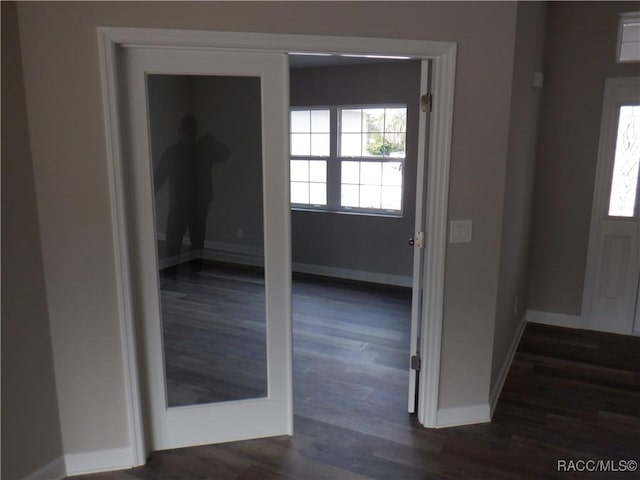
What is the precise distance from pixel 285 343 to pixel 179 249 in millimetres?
730

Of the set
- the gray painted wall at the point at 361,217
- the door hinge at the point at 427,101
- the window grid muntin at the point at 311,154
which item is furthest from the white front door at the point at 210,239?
the window grid muntin at the point at 311,154

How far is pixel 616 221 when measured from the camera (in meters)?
3.84

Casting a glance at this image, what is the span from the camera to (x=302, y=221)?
5.83 meters

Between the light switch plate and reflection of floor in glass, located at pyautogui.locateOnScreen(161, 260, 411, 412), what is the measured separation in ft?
3.38

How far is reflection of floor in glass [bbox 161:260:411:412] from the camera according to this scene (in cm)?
249

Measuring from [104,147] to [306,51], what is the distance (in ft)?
3.27

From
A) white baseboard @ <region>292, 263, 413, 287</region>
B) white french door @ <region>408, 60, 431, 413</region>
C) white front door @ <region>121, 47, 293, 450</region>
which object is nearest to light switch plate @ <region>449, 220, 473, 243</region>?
white french door @ <region>408, 60, 431, 413</region>

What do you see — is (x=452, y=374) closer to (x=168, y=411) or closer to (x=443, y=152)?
(x=443, y=152)

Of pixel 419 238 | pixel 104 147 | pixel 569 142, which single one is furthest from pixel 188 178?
pixel 569 142

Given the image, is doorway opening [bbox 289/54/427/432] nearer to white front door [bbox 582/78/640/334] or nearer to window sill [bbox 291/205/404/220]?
window sill [bbox 291/205/404/220]

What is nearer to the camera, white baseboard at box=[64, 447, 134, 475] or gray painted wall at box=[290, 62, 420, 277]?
white baseboard at box=[64, 447, 134, 475]

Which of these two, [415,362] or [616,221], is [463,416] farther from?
[616,221]

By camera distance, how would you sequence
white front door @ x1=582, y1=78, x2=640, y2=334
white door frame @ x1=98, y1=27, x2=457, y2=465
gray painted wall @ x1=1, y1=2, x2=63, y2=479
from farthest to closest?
white front door @ x1=582, y1=78, x2=640, y2=334 < white door frame @ x1=98, y1=27, x2=457, y2=465 < gray painted wall @ x1=1, y1=2, x2=63, y2=479

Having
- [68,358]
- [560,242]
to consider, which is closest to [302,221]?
[560,242]
